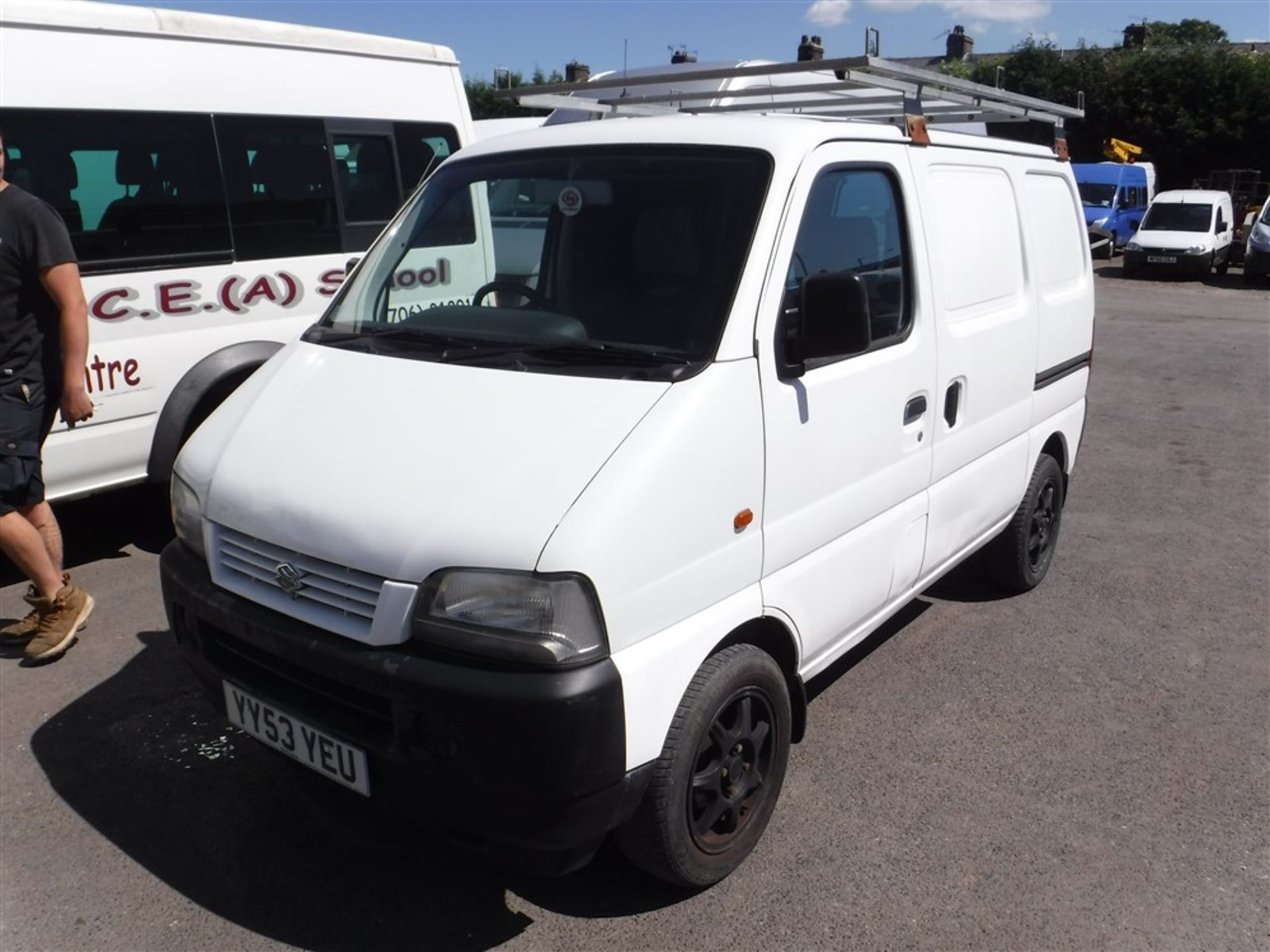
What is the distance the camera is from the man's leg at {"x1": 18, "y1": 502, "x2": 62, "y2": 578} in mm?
4367

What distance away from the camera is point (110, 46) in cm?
495

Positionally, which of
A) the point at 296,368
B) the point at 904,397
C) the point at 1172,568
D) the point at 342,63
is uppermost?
the point at 342,63

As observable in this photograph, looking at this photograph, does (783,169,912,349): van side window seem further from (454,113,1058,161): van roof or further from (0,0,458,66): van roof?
(0,0,458,66): van roof

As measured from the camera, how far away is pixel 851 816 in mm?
3385

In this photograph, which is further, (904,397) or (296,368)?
(904,397)

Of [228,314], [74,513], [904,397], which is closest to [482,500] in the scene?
[904,397]

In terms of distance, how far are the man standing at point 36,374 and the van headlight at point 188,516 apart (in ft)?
4.42

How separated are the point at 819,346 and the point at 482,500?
108 centimetres

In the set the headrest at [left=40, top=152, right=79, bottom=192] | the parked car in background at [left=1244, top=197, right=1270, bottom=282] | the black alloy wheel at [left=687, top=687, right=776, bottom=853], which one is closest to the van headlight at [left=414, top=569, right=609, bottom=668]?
the black alloy wheel at [left=687, top=687, right=776, bottom=853]

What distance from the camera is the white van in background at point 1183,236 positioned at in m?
22.3

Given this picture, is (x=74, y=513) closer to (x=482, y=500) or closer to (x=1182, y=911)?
(x=482, y=500)

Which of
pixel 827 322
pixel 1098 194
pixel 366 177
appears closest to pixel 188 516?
pixel 827 322

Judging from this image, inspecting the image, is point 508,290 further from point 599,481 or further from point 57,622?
point 57,622

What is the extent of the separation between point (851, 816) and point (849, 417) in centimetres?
126
